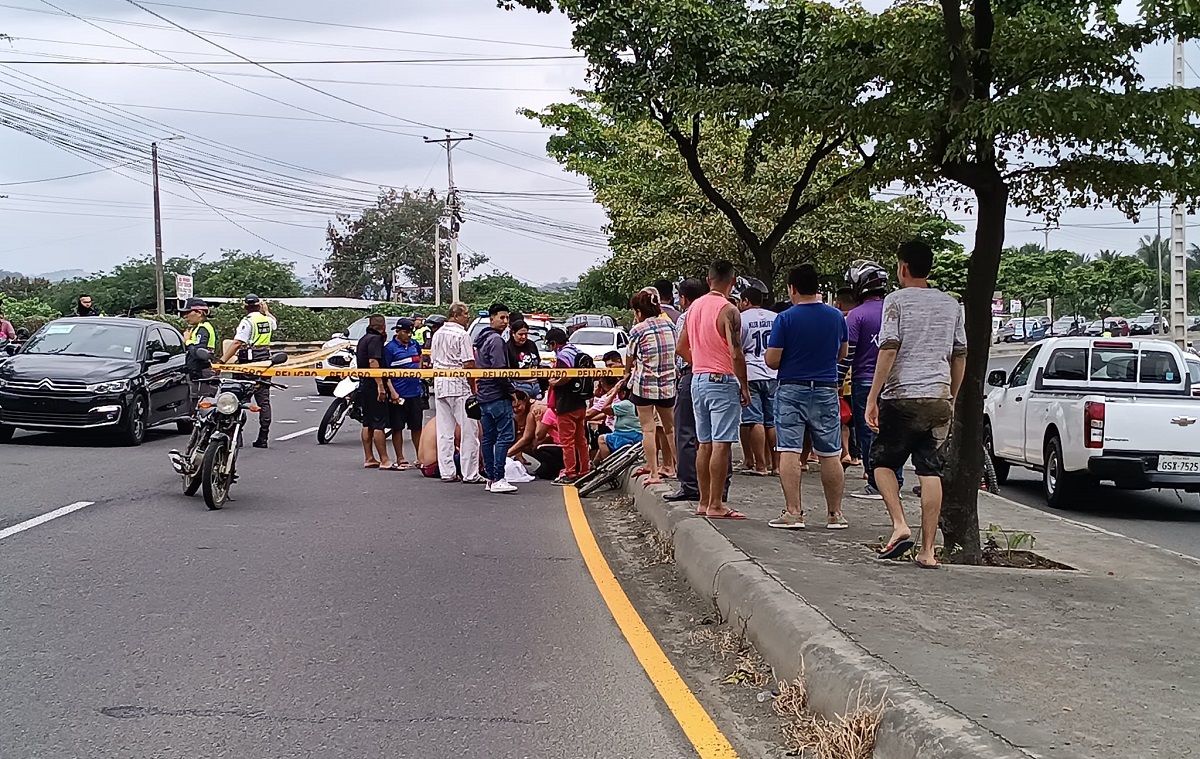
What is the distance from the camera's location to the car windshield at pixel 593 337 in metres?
30.2

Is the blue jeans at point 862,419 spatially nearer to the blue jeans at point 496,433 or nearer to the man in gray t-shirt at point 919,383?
the man in gray t-shirt at point 919,383

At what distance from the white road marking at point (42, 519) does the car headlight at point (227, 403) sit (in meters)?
1.35

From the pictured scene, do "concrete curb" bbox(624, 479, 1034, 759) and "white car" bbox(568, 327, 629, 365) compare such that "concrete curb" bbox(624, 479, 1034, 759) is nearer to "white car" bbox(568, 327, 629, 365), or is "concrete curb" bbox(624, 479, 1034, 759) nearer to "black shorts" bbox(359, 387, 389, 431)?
"black shorts" bbox(359, 387, 389, 431)

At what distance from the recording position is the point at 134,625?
6398mm

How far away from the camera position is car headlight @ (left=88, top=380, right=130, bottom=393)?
1464 cm

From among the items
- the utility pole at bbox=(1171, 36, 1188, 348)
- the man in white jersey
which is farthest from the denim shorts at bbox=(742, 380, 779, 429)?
the utility pole at bbox=(1171, 36, 1188, 348)

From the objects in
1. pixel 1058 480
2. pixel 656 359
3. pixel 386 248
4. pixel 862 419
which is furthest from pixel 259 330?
pixel 386 248

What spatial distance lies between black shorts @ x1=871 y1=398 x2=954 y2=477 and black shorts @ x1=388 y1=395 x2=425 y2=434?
7630mm

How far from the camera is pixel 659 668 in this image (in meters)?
5.86

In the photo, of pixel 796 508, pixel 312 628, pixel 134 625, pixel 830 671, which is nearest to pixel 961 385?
pixel 796 508

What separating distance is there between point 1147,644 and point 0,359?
14617mm

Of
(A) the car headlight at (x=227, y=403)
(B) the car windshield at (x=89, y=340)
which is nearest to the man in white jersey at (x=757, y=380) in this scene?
(A) the car headlight at (x=227, y=403)

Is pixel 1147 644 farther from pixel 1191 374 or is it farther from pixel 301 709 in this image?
pixel 1191 374

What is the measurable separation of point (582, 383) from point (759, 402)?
6.79ft
